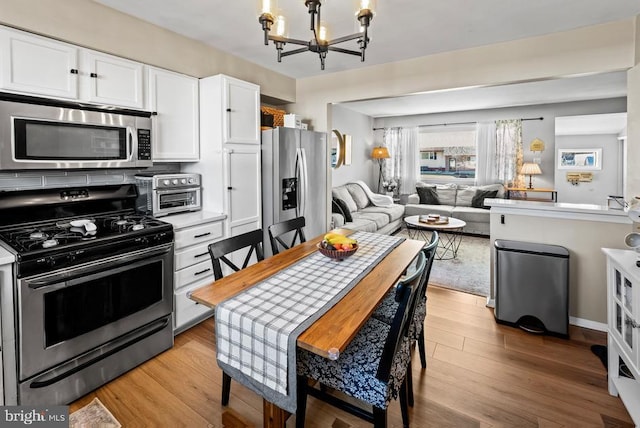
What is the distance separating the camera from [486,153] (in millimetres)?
6824

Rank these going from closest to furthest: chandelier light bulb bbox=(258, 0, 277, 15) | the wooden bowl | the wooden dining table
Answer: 1. the wooden dining table
2. chandelier light bulb bbox=(258, 0, 277, 15)
3. the wooden bowl

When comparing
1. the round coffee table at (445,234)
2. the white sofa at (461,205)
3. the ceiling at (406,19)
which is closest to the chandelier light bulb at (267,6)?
the ceiling at (406,19)

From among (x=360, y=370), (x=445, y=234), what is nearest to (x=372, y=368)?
(x=360, y=370)

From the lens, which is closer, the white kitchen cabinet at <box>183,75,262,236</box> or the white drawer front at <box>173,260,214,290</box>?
the white drawer front at <box>173,260,214,290</box>

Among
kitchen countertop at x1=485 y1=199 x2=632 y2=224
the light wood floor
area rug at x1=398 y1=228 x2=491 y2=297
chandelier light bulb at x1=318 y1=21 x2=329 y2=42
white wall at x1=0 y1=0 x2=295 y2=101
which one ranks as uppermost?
white wall at x1=0 y1=0 x2=295 y2=101

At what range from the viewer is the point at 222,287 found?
1.59m

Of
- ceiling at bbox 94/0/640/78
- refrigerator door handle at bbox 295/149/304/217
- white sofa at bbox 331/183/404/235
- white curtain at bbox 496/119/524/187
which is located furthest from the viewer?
white curtain at bbox 496/119/524/187

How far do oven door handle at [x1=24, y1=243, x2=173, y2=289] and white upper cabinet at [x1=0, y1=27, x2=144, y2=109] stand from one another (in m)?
1.12

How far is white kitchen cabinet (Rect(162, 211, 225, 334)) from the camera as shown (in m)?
2.53

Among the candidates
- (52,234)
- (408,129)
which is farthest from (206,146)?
(408,129)

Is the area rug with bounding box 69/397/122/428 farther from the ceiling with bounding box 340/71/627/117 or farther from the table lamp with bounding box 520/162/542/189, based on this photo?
the table lamp with bounding box 520/162/542/189

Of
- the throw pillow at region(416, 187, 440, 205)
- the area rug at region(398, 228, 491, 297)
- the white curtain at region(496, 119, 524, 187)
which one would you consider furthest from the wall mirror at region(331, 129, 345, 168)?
the white curtain at region(496, 119, 524, 187)

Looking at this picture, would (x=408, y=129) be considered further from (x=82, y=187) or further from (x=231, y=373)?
(x=231, y=373)

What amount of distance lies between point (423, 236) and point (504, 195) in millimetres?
2024
